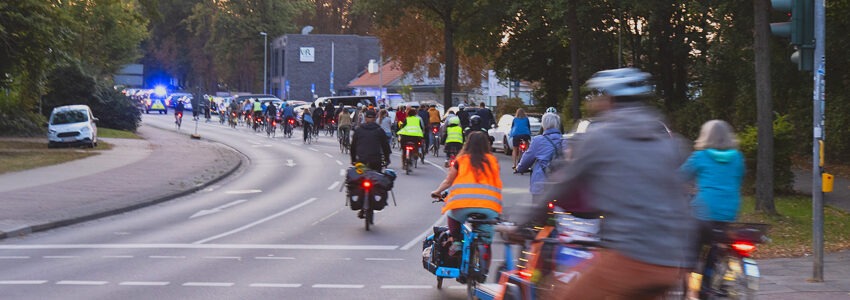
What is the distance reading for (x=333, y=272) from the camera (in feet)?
39.4

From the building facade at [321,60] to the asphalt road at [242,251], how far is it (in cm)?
7867

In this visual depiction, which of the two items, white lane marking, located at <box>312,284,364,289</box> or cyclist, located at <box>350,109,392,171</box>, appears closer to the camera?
white lane marking, located at <box>312,284,364,289</box>

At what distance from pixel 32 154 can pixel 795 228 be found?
86.6ft

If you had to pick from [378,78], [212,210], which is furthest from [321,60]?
[212,210]

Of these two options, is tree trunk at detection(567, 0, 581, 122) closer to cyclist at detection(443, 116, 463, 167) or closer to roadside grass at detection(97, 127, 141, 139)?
cyclist at detection(443, 116, 463, 167)

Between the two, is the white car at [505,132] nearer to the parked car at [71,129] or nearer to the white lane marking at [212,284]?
the parked car at [71,129]

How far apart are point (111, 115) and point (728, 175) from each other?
49.6 meters

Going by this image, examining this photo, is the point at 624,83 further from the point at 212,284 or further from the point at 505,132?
the point at 505,132

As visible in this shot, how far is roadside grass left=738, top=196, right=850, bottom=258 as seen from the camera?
13.5m

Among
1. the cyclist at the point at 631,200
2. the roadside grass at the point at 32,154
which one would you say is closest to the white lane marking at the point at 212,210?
the roadside grass at the point at 32,154

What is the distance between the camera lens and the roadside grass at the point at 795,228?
13457mm

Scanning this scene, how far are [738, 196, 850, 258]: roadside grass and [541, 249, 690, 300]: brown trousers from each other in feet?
28.5

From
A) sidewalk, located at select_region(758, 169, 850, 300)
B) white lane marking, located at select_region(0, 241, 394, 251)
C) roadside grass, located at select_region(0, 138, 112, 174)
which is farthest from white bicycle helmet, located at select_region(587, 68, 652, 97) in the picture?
roadside grass, located at select_region(0, 138, 112, 174)

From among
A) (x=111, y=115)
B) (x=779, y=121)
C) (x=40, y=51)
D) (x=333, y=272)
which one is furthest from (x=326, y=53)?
(x=333, y=272)
